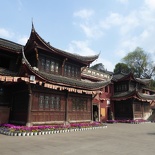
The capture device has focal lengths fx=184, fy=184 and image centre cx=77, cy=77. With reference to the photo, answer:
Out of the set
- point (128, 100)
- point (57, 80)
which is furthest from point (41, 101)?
point (128, 100)

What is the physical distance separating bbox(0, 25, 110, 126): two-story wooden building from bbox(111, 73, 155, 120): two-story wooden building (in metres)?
10.2

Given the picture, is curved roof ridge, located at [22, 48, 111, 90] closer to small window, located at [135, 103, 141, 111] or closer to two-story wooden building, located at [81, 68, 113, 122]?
two-story wooden building, located at [81, 68, 113, 122]

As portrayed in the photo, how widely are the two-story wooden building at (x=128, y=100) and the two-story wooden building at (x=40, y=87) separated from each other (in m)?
10.2

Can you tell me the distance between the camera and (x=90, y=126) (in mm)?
15125

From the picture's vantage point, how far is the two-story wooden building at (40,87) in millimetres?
12233

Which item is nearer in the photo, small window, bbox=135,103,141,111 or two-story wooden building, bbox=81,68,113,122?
two-story wooden building, bbox=81,68,113,122

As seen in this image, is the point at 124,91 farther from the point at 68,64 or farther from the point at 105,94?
the point at 68,64

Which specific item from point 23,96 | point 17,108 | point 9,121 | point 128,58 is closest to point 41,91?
point 23,96

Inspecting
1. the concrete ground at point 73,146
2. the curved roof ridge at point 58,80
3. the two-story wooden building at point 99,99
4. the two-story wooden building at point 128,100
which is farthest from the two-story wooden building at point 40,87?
the two-story wooden building at point 128,100

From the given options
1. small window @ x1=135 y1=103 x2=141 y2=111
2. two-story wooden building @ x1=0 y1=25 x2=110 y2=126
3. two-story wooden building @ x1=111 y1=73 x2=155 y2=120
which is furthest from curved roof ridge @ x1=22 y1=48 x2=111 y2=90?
small window @ x1=135 y1=103 x2=141 y2=111

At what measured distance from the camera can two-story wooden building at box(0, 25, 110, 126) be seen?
40.1 feet

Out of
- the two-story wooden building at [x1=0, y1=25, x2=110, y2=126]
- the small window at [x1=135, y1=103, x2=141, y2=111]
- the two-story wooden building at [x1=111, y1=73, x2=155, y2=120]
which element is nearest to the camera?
the two-story wooden building at [x1=0, y1=25, x2=110, y2=126]

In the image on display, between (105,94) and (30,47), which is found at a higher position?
(30,47)

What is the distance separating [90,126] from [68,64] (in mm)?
5884
